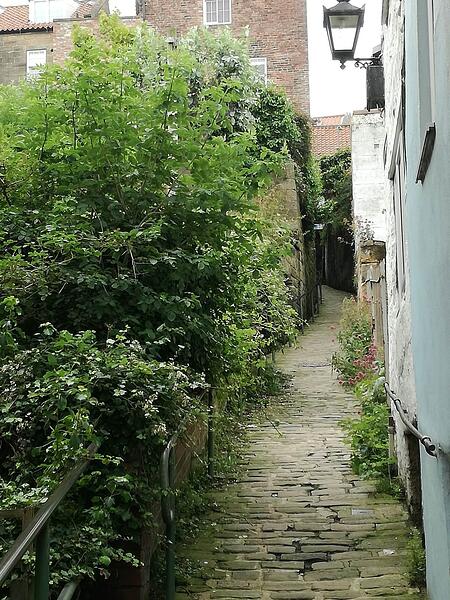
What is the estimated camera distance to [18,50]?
26.2m

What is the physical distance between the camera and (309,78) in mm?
24141

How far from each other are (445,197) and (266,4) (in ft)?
75.1

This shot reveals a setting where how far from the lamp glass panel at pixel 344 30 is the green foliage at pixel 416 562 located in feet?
14.8

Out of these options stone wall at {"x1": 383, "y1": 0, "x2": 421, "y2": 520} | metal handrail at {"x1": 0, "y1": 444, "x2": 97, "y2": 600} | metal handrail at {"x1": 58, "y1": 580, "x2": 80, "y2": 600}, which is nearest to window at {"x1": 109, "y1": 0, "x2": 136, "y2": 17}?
stone wall at {"x1": 383, "y1": 0, "x2": 421, "y2": 520}

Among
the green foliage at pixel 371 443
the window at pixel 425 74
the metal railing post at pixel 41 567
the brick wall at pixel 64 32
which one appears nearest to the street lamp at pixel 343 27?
the window at pixel 425 74

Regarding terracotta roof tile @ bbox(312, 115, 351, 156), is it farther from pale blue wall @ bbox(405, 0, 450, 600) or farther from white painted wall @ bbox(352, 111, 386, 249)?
pale blue wall @ bbox(405, 0, 450, 600)

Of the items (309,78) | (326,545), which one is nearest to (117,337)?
(326,545)

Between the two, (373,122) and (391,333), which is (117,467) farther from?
(373,122)

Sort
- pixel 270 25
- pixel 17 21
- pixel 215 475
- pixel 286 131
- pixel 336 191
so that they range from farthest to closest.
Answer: pixel 17 21 < pixel 336 191 < pixel 270 25 < pixel 286 131 < pixel 215 475

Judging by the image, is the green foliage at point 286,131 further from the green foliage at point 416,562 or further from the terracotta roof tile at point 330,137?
the green foliage at point 416,562

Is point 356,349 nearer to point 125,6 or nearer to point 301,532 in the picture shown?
point 301,532

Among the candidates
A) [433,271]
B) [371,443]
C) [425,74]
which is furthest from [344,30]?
[371,443]

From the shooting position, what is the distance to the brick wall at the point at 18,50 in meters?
26.1

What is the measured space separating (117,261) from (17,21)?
24.2 meters
